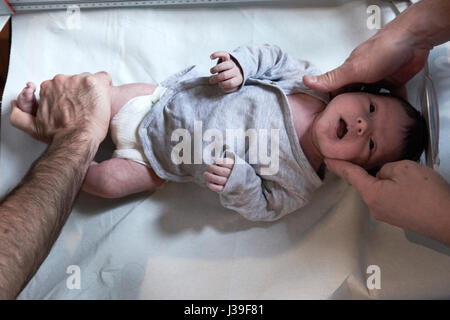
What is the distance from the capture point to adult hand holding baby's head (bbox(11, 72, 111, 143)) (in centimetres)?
108

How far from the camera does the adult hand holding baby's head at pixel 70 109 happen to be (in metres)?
1.08

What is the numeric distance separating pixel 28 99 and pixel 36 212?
0.45 meters

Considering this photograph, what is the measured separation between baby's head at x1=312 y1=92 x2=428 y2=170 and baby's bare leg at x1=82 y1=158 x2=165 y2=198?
0.46 meters

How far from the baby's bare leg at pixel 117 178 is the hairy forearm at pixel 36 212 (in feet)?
0.19

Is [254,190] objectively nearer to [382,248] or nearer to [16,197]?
[382,248]

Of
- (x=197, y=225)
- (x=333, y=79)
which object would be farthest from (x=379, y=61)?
(x=197, y=225)

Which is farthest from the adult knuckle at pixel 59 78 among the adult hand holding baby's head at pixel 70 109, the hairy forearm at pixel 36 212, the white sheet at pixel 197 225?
the hairy forearm at pixel 36 212

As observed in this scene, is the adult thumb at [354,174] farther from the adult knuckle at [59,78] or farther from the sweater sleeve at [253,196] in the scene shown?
the adult knuckle at [59,78]

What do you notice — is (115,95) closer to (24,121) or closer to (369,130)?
(24,121)

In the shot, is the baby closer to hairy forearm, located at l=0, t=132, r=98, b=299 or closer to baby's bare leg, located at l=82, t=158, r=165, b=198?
baby's bare leg, located at l=82, t=158, r=165, b=198

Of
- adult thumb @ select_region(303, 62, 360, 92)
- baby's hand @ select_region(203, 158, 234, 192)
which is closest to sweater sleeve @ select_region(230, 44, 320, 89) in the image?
adult thumb @ select_region(303, 62, 360, 92)

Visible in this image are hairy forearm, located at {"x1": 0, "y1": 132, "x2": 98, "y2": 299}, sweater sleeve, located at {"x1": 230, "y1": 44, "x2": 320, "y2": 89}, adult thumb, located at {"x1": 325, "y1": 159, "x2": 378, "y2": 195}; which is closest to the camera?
hairy forearm, located at {"x1": 0, "y1": 132, "x2": 98, "y2": 299}

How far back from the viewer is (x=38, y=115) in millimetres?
1105

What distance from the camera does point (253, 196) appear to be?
3.35 feet
